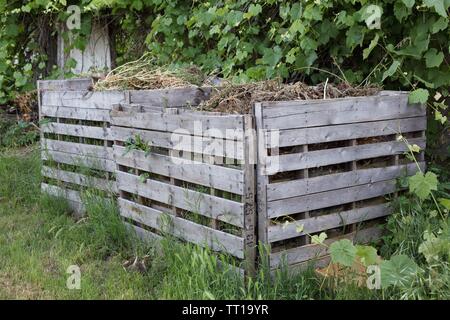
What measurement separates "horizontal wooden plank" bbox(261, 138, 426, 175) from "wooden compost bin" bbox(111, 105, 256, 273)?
140 millimetres

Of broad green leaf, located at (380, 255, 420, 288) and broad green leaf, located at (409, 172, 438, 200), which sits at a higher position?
broad green leaf, located at (409, 172, 438, 200)

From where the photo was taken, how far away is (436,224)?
140 inches

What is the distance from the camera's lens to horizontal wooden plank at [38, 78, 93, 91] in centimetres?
553

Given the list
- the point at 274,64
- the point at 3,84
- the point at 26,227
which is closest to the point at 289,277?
the point at 274,64

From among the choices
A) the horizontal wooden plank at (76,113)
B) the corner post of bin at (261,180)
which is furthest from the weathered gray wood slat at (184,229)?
the horizontal wooden plank at (76,113)

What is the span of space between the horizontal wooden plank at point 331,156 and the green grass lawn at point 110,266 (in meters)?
0.48

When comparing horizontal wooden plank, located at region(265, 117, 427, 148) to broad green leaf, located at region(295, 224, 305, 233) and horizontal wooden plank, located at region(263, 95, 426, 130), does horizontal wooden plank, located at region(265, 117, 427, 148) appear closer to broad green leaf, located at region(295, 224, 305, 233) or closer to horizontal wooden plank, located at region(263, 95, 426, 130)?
horizontal wooden plank, located at region(263, 95, 426, 130)

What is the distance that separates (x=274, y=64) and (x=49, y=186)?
2.41m

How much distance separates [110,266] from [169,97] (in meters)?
1.41

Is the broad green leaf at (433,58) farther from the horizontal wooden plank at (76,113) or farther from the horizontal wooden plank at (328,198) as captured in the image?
the horizontal wooden plank at (76,113)

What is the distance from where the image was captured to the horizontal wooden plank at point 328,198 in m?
3.27

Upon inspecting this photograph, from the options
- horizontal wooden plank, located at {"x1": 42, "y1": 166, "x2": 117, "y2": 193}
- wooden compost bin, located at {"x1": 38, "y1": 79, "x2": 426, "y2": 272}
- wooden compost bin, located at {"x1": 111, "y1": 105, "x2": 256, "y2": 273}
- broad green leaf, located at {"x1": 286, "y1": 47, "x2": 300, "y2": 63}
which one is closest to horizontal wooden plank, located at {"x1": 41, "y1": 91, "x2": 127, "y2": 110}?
wooden compost bin, located at {"x1": 38, "y1": 79, "x2": 426, "y2": 272}

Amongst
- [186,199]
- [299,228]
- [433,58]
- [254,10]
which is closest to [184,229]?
[186,199]

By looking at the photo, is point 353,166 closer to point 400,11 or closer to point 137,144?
point 400,11
